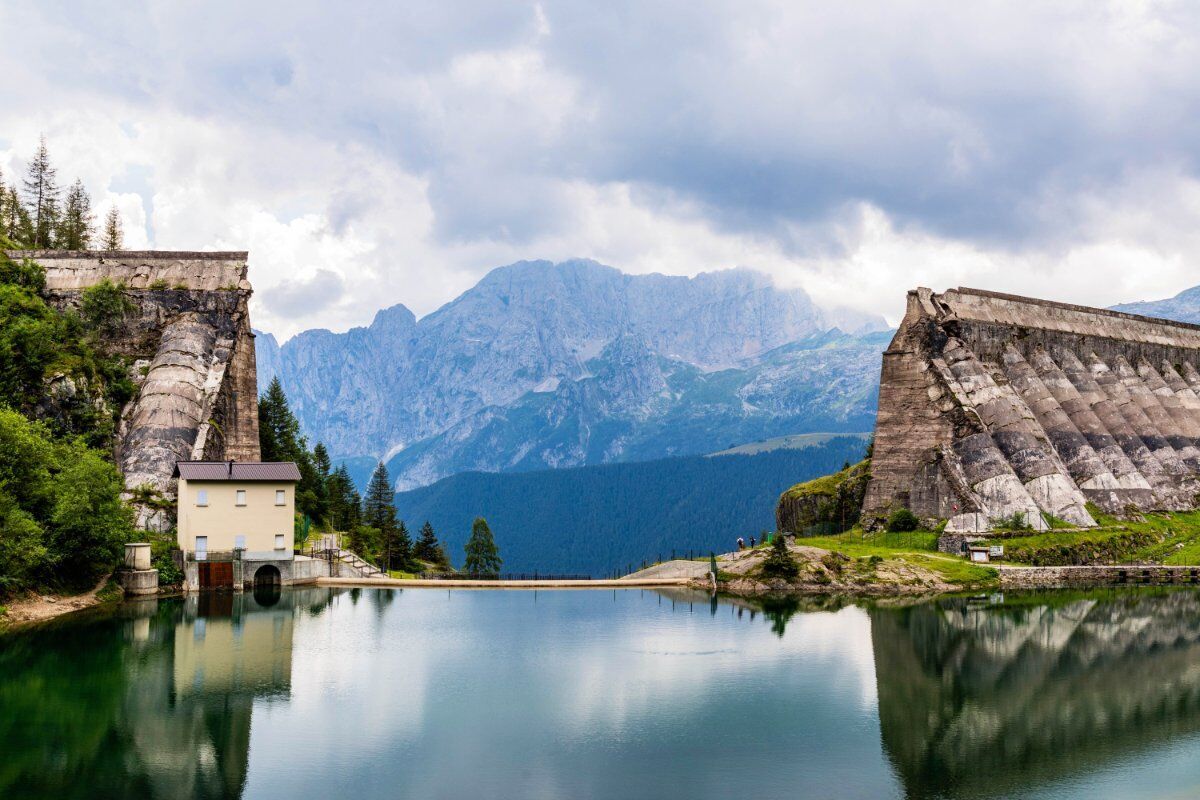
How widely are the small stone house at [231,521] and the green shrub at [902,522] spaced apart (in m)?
54.3

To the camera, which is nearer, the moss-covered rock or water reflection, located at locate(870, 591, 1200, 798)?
water reflection, located at locate(870, 591, 1200, 798)

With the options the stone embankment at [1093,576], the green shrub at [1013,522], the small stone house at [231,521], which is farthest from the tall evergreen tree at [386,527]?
the green shrub at [1013,522]

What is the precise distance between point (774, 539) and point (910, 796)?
50.2 metres

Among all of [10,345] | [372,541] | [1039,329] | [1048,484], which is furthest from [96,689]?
Answer: [1039,329]

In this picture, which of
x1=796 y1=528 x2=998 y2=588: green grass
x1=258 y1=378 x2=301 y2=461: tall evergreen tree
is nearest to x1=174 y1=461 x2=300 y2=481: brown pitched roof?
x1=258 y1=378 x2=301 y2=461: tall evergreen tree

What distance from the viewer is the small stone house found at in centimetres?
7388

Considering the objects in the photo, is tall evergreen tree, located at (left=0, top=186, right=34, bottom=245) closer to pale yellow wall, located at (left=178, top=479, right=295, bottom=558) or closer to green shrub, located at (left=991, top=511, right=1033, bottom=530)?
pale yellow wall, located at (left=178, top=479, right=295, bottom=558)

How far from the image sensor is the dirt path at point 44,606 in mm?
58562

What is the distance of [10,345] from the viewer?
271ft

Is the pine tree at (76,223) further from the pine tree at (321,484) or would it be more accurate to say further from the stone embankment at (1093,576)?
Result: the stone embankment at (1093,576)

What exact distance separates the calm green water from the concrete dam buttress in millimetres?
24488

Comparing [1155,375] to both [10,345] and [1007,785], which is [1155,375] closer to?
[1007,785]

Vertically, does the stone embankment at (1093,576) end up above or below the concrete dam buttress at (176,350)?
below

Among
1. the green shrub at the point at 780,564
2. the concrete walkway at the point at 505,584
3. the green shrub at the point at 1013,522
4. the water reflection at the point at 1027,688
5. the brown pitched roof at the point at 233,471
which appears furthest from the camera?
the green shrub at the point at 1013,522
